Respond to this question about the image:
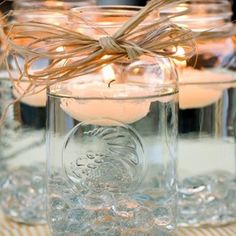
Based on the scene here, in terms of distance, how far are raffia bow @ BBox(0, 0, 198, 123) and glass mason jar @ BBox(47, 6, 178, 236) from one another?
0.09 feet

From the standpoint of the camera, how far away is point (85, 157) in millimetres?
473

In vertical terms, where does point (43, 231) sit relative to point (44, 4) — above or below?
below

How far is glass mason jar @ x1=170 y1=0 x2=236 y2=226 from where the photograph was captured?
1.93ft

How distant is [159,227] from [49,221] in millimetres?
84

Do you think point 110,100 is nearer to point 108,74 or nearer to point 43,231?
point 108,74

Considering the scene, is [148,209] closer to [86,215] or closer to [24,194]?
[86,215]

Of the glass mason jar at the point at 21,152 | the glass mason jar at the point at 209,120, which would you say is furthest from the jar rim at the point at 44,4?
the glass mason jar at the point at 209,120

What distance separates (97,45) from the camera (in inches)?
17.2

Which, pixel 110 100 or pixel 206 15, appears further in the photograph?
pixel 206 15

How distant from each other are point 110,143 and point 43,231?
0.43 ft

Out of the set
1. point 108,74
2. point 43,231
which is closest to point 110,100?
point 108,74

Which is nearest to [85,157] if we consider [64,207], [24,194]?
[64,207]

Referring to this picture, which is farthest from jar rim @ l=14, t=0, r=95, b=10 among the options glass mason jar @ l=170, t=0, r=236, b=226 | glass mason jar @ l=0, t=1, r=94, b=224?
glass mason jar @ l=170, t=0, r=236, b=226

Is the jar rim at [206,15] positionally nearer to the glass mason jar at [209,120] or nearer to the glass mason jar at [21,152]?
the glass mason jar at [209,120]
